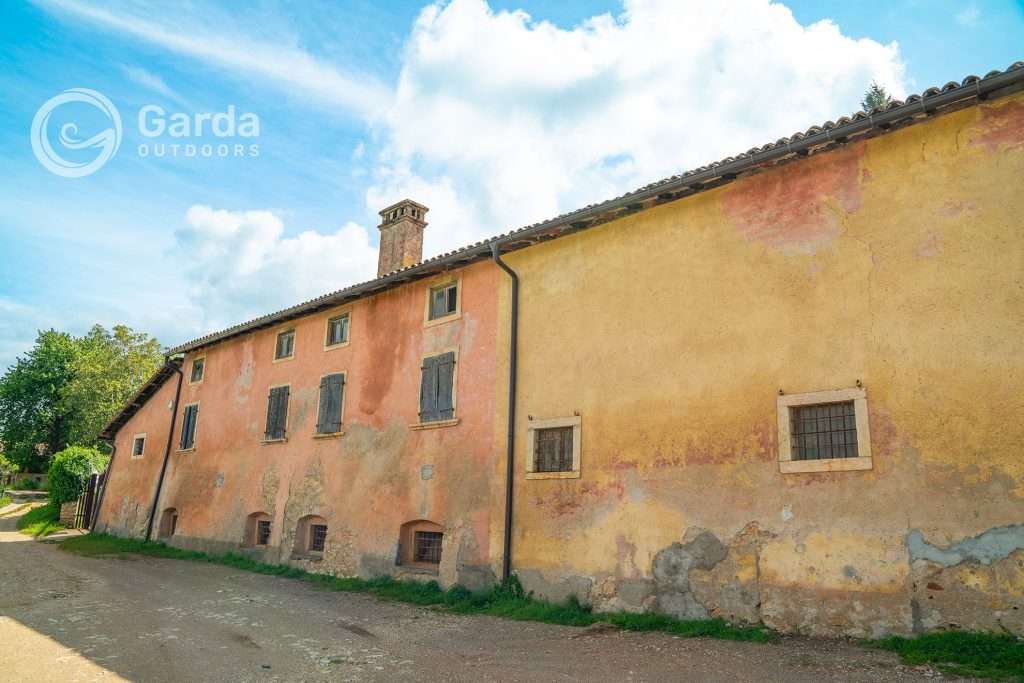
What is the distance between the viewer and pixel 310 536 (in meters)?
14.7

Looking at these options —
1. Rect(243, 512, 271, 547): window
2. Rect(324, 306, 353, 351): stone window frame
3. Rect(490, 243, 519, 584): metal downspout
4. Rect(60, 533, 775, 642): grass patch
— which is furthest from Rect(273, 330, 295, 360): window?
Rect(490, 243, 519, 584): metal downspout

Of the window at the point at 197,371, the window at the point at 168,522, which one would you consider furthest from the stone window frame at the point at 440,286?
the window at the point at 168,522

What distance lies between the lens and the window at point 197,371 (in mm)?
20344

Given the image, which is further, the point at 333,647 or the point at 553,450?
the point at 553,450

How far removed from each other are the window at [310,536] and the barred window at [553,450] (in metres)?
6.21

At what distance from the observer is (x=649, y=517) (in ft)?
29.3

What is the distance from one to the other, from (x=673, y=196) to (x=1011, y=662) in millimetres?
6600

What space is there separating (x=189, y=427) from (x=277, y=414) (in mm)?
5394

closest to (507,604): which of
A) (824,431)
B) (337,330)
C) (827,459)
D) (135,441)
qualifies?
(827,459)

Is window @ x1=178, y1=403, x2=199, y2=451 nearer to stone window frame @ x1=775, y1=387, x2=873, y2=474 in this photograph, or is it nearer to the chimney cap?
the chimney cap

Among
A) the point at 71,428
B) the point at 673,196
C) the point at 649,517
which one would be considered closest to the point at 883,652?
the point at 649,517

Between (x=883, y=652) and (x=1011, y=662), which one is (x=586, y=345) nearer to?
(x=883, y=652)

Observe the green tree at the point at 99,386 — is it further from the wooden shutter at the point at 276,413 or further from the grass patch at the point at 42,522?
the wooden shutter at the point at 276,413

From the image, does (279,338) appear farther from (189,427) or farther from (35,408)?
(35,408)
